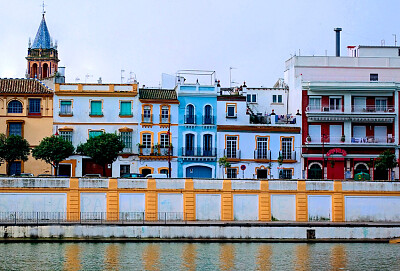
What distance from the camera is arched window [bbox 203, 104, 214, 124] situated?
79.4 metres

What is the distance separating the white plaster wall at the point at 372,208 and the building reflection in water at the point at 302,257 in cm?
643

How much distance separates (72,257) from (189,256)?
22.1ft

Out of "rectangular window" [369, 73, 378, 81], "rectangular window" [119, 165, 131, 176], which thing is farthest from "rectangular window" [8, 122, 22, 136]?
"rectangular window" [369, 73, 378, 81]

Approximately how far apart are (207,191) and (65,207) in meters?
9.63

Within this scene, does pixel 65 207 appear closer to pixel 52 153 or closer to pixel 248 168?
pixel 52 153

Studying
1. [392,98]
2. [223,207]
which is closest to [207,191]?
[223,207]

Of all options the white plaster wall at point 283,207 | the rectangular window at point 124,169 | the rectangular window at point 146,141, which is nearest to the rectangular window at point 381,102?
the rectangular window at point 146,141

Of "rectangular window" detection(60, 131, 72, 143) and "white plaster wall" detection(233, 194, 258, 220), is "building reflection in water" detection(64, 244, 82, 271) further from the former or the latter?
"rectangular window" detection(60, 131, 72, 143)

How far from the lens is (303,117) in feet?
264

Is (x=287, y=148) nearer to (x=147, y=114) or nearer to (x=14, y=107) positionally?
(x=147, y=114)

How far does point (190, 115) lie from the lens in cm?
Answer: 7938

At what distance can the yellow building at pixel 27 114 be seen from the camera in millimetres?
77375

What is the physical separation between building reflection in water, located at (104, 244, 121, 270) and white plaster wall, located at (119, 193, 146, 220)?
498 centimetres

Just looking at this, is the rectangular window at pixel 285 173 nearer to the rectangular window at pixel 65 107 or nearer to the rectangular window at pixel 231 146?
the rectangular window at pixel 231 146
